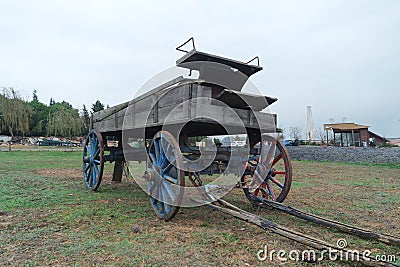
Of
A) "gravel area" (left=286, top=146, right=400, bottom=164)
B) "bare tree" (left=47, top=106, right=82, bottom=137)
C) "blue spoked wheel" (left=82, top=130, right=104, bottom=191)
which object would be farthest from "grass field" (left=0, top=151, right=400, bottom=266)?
"bare tree" (left=47, top=106, right=82, bottom=137)

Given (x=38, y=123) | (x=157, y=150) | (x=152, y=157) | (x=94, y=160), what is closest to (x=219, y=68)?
(x=157, y=150)

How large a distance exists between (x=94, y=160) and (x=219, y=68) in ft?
10.5

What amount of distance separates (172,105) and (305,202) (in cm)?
303

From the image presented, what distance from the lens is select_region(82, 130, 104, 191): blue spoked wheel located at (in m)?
5.35

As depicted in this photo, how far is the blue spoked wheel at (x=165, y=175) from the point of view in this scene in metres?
3.28

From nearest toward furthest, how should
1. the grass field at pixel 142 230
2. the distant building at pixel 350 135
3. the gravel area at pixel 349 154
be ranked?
the grass field at pixel 142 230 → the gravel area at pixel 349 154 → the distant building at pixel 350 135

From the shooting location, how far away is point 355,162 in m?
16.0

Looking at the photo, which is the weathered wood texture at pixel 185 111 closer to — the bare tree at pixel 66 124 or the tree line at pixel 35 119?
the tree line at pixel 35 119

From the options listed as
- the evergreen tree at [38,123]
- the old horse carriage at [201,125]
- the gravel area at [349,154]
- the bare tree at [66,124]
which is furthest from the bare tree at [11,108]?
the old horse carriage at [201,125]

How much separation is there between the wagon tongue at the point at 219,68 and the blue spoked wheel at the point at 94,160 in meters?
2.50

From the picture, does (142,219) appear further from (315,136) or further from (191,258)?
(315,136)

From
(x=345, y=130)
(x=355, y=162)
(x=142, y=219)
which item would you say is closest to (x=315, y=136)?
(x=345, y=130)

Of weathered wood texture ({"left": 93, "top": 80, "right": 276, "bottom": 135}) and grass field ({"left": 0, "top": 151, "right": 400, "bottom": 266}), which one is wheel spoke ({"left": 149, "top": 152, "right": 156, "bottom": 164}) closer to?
weathered wood texture ({"left": 93, "top": 80, "right": 276, "bottom": 135})

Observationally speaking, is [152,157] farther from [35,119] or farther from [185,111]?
[35,119]
